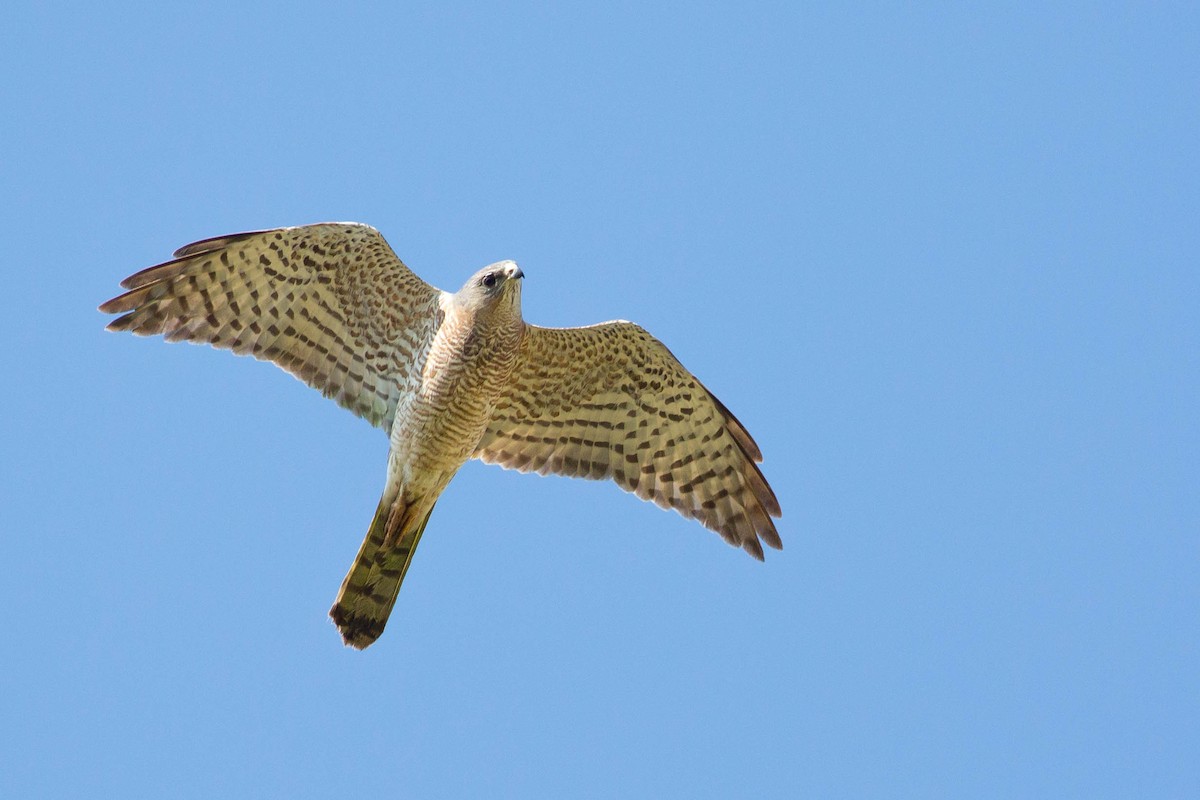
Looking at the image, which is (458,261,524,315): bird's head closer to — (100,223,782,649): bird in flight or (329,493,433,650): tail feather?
(100,223,782,649): bird in flight

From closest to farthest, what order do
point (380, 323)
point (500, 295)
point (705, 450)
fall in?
point (500, 295) < point (380, 323) < point (705, 450)

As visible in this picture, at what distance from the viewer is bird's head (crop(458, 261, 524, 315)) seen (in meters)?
10.9

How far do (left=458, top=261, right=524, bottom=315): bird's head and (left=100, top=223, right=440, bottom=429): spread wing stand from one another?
59 centimetres

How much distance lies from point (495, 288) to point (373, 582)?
2.38 metres

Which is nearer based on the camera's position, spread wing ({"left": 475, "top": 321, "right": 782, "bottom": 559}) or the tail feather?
the tail feather

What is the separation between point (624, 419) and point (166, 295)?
12.1 ft

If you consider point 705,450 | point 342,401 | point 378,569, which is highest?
point 705,450

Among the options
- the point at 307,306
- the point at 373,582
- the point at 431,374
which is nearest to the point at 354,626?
the point at 373,582

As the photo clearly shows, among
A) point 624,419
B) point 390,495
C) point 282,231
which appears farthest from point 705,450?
point 282,231

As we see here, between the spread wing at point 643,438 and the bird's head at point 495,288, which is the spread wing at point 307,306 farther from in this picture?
the spread wing at point 643,438

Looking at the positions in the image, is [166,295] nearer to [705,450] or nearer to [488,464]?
[488,464]

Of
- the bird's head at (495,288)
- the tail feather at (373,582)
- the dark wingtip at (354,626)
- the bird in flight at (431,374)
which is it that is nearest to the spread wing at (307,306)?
the bird in flight at (431,374)

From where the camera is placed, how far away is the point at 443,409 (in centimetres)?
1130

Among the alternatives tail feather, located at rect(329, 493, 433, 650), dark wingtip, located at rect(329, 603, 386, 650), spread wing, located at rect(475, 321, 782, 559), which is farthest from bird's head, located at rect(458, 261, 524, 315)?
dark wingtip, located at rect(329, 603, 386, 650)
